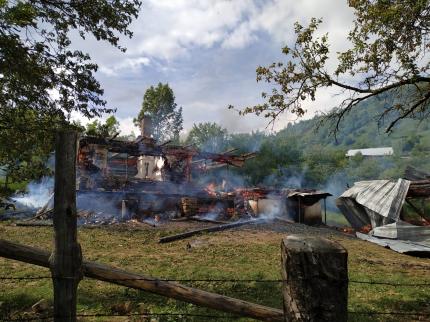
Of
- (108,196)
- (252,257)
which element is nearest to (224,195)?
(108,196)

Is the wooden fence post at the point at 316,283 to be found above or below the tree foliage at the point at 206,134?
below

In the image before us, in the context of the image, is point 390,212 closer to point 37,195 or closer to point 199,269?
point 199,269

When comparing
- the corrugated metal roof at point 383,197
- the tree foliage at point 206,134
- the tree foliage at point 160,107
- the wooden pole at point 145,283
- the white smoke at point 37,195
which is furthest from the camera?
the tree foliage at point 206,134

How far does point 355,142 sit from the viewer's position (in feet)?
510

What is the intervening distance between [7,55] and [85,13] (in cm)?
189

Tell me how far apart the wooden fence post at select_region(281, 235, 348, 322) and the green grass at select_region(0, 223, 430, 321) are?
338 centimetres

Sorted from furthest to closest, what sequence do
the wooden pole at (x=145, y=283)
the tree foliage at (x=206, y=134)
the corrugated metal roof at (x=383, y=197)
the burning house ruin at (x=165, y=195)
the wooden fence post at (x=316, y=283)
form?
the tree foliage at (x=206, y=134) < the burning house ruin at (x=165, y=195) < the corrugated metal roof at (x=383, y=197) < the wooden pole at (x=145, y=283) < the wooden fence post at (x=316, y=283)

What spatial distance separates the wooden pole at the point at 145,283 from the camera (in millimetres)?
3041

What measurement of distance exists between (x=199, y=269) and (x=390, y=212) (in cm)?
1115

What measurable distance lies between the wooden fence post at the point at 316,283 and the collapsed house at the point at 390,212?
12.5m

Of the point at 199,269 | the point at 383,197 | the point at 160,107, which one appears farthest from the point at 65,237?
the point at 160,107

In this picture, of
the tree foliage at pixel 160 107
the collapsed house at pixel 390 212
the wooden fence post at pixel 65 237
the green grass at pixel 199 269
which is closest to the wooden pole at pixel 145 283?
the wooden fence post at pixel 65 237

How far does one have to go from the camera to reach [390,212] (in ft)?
51.5

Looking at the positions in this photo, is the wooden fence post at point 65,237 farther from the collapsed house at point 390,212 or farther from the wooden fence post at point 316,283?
the collapsed house at point 390,212
